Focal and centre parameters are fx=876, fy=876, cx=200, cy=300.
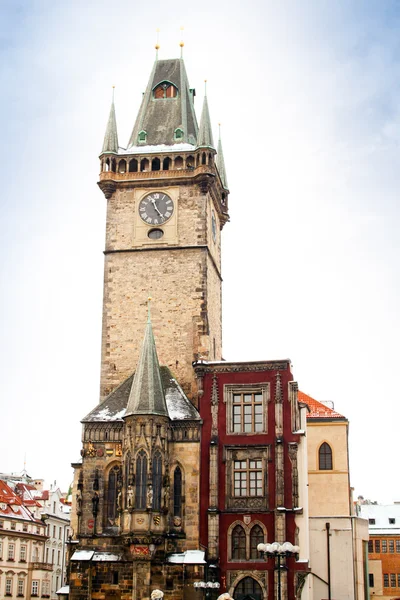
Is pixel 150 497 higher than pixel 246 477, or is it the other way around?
pixel 246 477

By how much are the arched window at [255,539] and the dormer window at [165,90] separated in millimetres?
29713

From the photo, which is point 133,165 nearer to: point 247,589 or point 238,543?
point 238,543

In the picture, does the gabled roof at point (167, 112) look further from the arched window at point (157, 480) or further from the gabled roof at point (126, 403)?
the arched window at point (157, 480)

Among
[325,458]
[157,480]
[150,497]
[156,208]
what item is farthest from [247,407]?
[156,208]

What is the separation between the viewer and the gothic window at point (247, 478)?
154 feet

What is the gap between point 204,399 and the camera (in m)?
49.0

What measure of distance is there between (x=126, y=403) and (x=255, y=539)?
34.1 feet

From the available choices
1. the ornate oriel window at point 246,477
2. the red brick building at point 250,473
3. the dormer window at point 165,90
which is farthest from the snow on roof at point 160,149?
the ornate oriel window at point 246,477

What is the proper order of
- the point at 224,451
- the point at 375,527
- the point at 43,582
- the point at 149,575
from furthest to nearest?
the point at 375,527 → the point at 43,582 → the point at 224,451 → the point at 149,575

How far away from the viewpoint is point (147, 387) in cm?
4734

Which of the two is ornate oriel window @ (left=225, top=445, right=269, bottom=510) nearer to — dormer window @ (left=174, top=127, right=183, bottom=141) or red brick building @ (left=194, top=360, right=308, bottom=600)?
red brick building @ (left=194, top=360, right=308, bottom=600)

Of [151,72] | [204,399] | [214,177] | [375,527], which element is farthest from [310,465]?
[375,527]

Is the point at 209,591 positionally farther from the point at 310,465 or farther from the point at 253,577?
the point at 310,465

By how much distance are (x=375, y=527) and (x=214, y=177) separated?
60655mm
